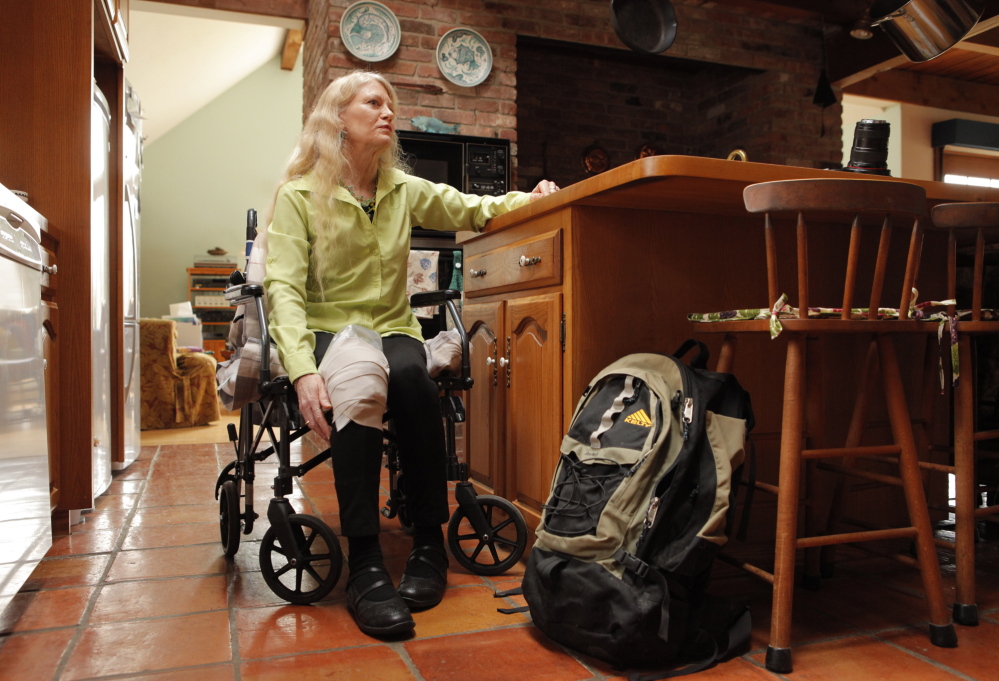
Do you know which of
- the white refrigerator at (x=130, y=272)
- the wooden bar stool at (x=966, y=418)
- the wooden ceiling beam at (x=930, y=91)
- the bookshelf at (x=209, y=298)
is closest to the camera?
the wooden bar stool at (x=966, y=418)

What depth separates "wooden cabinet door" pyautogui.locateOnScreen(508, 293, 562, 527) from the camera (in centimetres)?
167

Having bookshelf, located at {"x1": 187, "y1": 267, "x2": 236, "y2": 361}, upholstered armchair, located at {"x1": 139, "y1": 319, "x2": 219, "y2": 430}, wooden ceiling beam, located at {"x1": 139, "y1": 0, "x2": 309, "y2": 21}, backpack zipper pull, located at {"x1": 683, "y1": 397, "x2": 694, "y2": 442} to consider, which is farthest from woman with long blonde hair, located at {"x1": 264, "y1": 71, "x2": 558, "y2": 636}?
bookshelf, located at {"x1": 187, "y1": 267, "x2": 236, "y2": 361}

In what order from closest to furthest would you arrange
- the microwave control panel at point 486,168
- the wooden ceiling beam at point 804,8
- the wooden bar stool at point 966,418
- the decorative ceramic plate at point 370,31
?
1. the wooden bar stool at point 966,418
2. the decorative ceramic plate at point 370,31
3. the microwave control panel at point 486,168
4. the wooden ceiling beam at point 804,8

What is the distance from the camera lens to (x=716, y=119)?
5.56 metres

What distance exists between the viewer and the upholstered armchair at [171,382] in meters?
4.59

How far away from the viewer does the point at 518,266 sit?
1848 mm

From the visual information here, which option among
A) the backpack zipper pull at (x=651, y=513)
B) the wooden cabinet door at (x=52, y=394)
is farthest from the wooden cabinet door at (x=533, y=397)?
the wooden cabinet door at (x=52, y=394)

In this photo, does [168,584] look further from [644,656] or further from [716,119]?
[716,119]

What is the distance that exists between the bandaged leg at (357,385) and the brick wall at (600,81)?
260 cm

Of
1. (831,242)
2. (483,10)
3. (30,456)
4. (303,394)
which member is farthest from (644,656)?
(483,10)

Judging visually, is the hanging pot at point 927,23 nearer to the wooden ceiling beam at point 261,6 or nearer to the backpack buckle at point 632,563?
the backpack buckle at point 632,563

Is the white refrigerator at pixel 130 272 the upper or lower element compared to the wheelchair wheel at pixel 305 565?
upper

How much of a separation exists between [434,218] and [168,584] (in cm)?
106

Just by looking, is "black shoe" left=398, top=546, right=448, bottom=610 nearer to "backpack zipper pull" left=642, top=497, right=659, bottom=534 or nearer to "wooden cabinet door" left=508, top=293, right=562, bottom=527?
"wooden cabinet door" left=508, top=293, right=562, bottom=527
